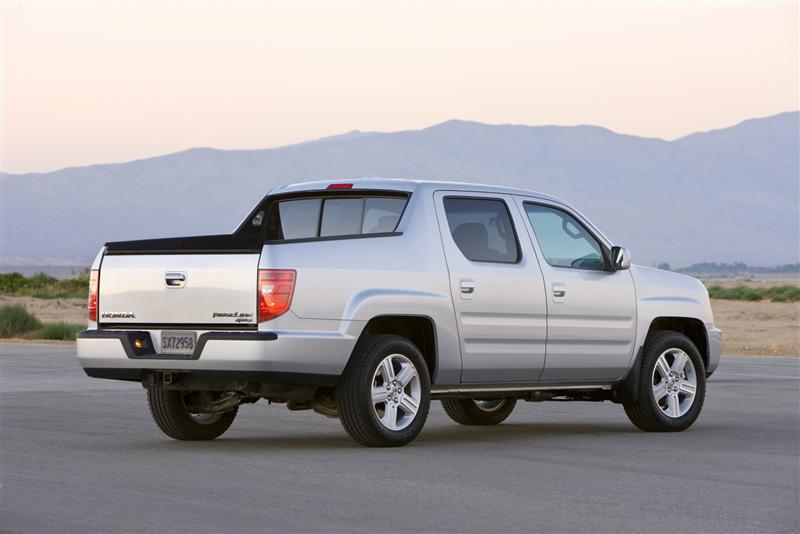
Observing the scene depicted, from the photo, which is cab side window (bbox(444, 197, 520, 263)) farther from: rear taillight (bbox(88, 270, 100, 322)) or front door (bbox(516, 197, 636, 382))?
rear taillight (bbox(88, 270, 100, 322))

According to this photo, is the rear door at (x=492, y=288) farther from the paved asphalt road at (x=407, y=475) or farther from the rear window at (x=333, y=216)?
the paved asphalt road at (x=407, y=475)

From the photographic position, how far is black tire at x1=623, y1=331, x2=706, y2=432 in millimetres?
14227

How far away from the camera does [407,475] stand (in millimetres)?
10680

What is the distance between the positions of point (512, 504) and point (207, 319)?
139 inches

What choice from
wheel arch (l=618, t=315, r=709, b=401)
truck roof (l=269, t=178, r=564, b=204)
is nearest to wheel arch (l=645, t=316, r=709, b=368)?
wheel arch (l=618, t=315, r=709, b=401)

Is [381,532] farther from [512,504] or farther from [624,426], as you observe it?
[624,426]

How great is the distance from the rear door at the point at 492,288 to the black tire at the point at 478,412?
69.5 inches

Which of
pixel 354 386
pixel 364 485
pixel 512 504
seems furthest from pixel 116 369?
pixel 512 504

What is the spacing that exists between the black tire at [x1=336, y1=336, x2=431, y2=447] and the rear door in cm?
67

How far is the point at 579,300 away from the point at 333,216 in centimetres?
225

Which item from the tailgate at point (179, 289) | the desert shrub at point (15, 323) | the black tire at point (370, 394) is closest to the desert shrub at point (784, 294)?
the desert shrub at point (15, 323)

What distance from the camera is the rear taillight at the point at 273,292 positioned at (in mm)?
11758

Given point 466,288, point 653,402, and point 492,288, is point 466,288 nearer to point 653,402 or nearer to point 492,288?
point 492,288

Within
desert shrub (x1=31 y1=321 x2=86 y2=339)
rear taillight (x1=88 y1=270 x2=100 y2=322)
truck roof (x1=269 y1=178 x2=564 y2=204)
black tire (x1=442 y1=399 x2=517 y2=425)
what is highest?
truck roof (x1=269 y1=178 x2=564 y2=204)
